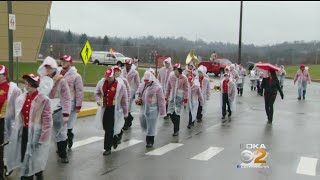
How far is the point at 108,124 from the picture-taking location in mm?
10078

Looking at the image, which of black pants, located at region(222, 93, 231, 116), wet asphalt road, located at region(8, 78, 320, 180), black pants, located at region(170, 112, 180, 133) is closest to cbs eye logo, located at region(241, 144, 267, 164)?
wet asphalt road, located at region(8, 78, 320, 180)

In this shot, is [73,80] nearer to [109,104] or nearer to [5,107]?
[109,104]

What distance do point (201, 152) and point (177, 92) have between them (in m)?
3.20

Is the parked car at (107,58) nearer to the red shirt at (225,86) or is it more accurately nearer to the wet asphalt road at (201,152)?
the red shirt at (225,86)

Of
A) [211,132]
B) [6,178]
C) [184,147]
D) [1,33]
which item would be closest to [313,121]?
[211,132]

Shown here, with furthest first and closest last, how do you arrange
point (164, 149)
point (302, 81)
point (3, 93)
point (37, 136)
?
point (302, 81) < point (164, 149) < point (3, 93) < point (37, 136)

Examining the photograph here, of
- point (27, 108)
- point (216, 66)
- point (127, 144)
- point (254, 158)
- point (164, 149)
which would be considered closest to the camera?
point (27, 108)

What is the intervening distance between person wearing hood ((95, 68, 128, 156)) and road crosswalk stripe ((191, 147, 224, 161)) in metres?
1.72

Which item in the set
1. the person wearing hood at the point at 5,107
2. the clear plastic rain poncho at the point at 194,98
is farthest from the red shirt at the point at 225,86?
the person wearing hood at the point at 5,107

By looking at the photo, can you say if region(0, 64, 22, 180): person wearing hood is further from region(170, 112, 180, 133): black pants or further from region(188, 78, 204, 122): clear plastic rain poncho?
region(188, 78, 204, 122): clear plastic rain poncho

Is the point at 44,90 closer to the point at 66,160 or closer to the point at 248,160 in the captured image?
the point at 66,160

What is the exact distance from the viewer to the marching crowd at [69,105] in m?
7.14

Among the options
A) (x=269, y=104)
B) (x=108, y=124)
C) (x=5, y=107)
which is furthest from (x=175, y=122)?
(x=5, y=107)

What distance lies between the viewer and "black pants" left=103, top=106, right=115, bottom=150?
33.0 ft
